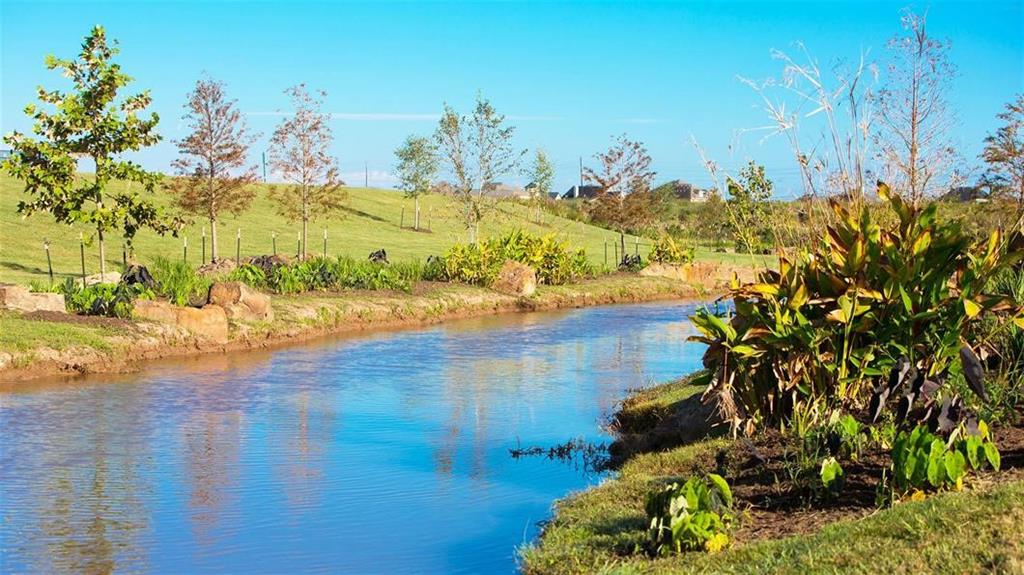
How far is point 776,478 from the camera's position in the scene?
7.71 m

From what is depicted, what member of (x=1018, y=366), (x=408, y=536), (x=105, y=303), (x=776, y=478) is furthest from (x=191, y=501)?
(x=105, y=303)

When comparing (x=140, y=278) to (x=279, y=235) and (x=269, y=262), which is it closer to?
(x=269, y=262)

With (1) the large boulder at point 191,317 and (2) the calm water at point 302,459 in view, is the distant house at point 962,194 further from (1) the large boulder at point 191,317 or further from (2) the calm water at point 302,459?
(1) the large boulder at point 191,317

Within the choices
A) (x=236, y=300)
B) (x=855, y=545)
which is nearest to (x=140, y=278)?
(x=236, y=300)

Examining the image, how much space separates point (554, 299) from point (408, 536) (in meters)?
23.1

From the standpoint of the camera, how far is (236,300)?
21.5 meters

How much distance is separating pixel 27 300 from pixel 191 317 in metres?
2.73

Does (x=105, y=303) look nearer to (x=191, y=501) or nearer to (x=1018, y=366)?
(x=191, y=501)

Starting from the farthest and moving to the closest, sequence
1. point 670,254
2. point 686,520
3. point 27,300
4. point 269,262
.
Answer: point 670,254
point 269,262
point 27,300
point 686,520

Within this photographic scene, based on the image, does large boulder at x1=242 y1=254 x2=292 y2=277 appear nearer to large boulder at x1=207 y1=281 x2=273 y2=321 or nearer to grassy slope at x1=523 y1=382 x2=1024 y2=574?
large boulder at x1=207 y1=281 x2=273 y2=321

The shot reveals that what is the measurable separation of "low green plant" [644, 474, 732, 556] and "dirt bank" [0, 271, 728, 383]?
3.38 m

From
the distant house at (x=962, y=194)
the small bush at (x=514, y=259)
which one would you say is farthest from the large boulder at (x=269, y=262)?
the distant house at (x=962, y=194)

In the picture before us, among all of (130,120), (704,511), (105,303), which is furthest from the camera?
(130,120)

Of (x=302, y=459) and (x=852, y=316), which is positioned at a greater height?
(x=852, y=316)
